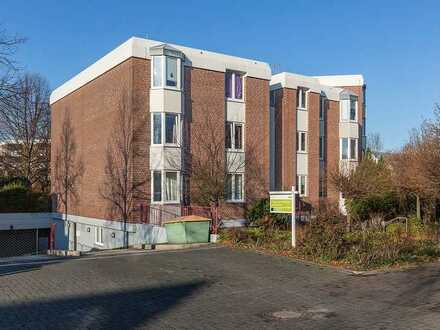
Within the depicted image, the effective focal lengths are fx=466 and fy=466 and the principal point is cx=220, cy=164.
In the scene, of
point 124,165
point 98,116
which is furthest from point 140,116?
point 98,116

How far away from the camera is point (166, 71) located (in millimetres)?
22984

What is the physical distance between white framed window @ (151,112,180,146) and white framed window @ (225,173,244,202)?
12.0 ft

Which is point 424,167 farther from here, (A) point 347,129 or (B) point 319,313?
(A) point 347,129

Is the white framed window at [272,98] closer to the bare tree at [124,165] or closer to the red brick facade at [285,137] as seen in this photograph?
the red brick facade at [285,137]

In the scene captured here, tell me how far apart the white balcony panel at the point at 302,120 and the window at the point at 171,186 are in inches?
418

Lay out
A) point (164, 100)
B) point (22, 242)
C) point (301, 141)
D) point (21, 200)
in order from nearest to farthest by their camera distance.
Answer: point (164, 100) < point (301, 141) < point (22, 242) < point (21, 200)

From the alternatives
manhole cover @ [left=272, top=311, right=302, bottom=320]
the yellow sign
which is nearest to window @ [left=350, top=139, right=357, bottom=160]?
the yellow sign

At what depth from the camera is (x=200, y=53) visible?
24.8 meters

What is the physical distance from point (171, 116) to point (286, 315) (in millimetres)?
16483

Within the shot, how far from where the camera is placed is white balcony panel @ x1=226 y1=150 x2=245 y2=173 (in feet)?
83.5

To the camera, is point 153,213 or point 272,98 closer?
point 153,213

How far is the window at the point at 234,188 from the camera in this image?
24.9 metres

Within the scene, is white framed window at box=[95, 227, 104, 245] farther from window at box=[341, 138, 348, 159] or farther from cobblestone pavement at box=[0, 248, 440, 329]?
window at box=[341, 138, 348, 159]

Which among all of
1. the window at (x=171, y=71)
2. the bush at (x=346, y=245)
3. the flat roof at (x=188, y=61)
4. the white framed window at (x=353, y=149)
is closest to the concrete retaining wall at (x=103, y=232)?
the bush at (x=346, y=245)
